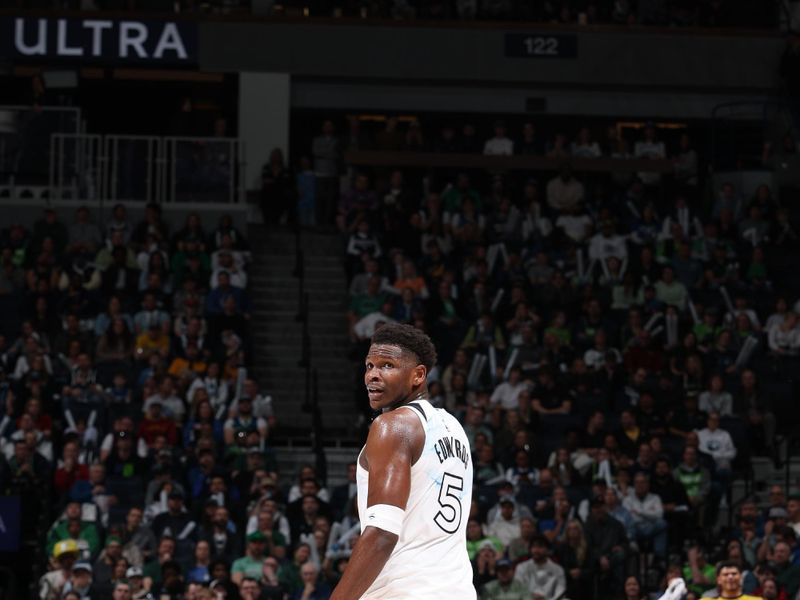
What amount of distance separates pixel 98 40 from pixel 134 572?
13.3 metres

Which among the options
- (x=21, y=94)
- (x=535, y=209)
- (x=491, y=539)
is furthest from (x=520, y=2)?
(x=491, y=539)

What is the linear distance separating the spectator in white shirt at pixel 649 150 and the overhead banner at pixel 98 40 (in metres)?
7.58

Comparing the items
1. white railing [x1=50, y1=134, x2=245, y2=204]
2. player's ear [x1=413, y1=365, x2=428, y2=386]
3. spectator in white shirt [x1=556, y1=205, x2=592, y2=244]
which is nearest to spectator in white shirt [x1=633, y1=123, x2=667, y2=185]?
spectator in white shirt [x1=556, y1=205, x2=592, y2=244]

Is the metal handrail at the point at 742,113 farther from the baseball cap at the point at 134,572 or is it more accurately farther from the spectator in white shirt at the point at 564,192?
the baseball cap at the point at 134,572

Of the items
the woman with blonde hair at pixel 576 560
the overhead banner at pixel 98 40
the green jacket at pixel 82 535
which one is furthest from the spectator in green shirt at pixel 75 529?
the overhead banner at pixel 98 40

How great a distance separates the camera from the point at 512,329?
21.4 m

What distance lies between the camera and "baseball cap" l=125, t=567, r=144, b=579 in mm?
15663

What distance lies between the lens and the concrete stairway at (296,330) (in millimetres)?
22109

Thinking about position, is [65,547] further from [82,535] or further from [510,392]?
[510,392]

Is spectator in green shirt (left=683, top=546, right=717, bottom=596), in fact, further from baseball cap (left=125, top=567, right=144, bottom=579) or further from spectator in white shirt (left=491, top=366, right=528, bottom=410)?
baseball cap (left=125, top=567, right=144, bottom=579)

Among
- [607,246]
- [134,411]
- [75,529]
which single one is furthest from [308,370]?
[75,529]

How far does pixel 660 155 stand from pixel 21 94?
1139cm

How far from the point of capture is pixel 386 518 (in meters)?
5.55

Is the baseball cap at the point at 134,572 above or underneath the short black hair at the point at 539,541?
underneath
